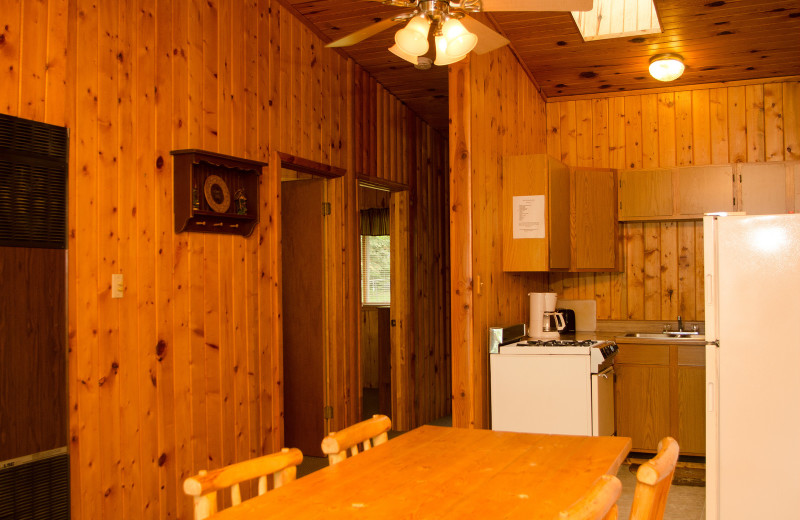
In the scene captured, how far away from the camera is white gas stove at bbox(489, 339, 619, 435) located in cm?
422

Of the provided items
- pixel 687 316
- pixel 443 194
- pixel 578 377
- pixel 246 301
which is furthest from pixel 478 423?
pixel 443 194

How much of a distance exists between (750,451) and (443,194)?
4183mm

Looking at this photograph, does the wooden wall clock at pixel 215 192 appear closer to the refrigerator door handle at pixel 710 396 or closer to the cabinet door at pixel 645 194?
the refrigerator door handle at pixel 710 396

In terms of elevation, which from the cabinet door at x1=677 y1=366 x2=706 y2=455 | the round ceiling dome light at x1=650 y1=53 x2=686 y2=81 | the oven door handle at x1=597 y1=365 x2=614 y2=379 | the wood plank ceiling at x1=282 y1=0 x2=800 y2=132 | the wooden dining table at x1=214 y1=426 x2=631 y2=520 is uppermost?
the wood plank ceiling at x1=282 y1=0 x2=800 y2=132

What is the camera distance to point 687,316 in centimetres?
572

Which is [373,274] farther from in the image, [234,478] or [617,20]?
[234,478]

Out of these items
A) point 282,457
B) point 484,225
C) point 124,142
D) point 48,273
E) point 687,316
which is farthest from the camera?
point 687,316

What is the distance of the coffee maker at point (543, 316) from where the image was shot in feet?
16.4

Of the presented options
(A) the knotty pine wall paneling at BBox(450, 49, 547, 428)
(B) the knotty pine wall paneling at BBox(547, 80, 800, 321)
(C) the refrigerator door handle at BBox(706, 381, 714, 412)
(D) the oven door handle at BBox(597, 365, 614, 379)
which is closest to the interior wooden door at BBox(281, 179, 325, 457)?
(A) the knotty pine wall paneling at BBox(450, 49, 547, 428)

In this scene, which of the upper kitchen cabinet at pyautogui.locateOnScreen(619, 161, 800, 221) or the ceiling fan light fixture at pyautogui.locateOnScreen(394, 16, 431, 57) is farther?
the upper kitchen cabinet at pyautogui.locateOnScreen(619, 161, 800, 221)

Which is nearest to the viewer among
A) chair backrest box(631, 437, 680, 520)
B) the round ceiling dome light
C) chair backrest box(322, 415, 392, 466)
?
chair backrest box(631, 437, 680, 520)

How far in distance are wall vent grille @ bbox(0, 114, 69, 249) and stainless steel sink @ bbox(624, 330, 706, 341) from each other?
3.98 m

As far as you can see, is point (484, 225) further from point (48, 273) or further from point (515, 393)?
point (48, 273)

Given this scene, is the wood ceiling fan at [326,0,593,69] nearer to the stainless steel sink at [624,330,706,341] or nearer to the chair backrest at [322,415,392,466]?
the chair backrest at [322,415,392,466]
